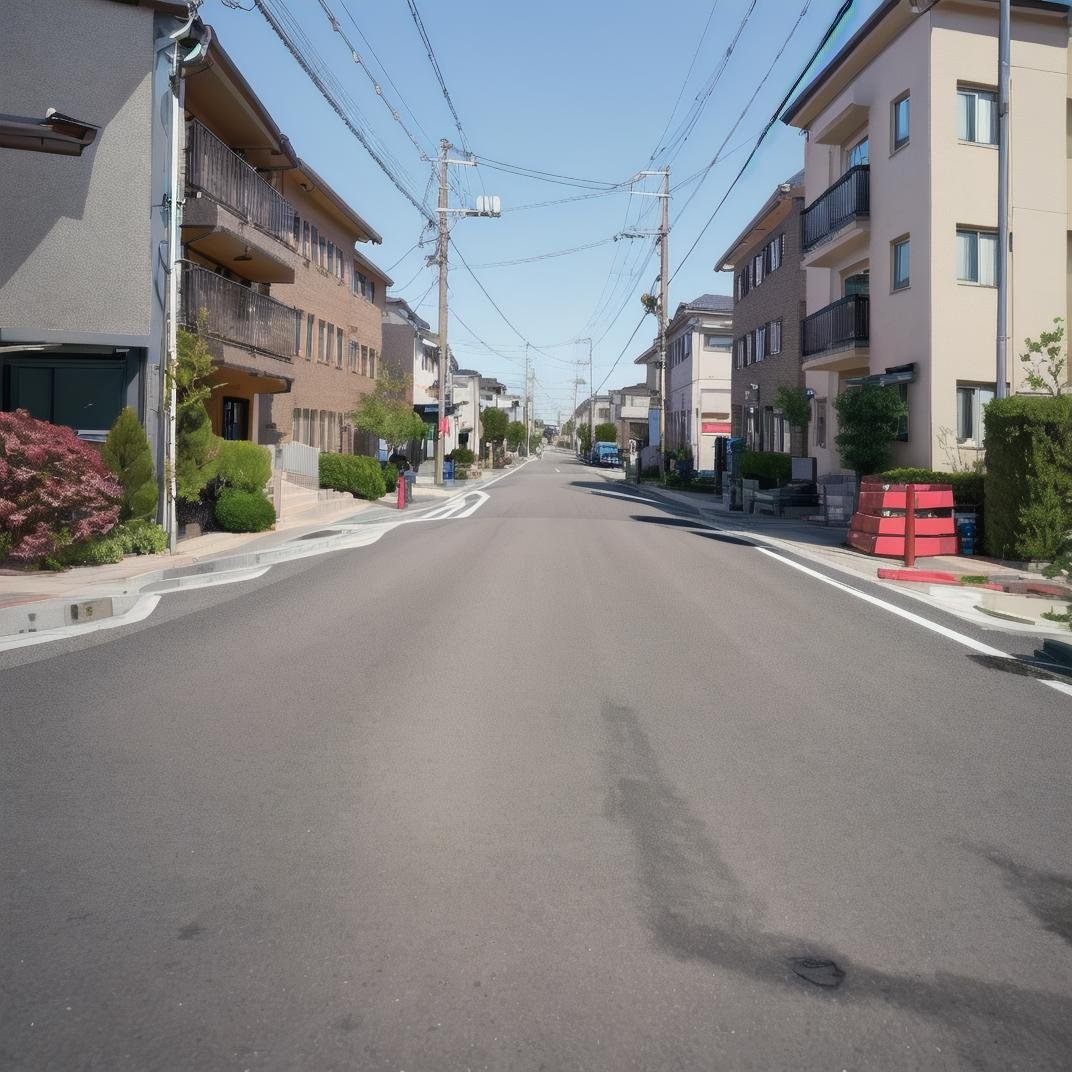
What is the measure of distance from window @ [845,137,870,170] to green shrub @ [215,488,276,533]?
1676cm

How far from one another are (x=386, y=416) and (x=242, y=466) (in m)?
18.8

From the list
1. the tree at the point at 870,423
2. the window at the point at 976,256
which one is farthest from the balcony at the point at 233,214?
the window at the point at 976,256

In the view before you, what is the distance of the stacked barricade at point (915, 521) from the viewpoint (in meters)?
18.2

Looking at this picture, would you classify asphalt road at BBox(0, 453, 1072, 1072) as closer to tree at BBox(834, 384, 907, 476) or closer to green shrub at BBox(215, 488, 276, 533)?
green shrub at BBox(215, 488, 276, 533)

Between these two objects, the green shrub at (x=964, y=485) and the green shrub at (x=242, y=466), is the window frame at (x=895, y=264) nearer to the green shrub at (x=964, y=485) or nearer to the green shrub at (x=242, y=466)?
the green shrub at (x=964, y=485)

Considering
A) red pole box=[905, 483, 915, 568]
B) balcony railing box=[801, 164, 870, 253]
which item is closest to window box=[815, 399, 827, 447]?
balcony railing box=[801, 164, 870, 253]

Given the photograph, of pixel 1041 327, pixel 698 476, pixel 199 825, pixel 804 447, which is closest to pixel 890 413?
pixel 1041 327

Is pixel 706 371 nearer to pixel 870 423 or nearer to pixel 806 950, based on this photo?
pixel 870 423

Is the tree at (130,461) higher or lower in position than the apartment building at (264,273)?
lower

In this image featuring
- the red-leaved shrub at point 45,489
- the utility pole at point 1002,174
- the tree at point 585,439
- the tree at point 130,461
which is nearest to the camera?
the red-leaved shrub at point 45,489

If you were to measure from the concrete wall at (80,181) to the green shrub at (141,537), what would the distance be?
3.52 m

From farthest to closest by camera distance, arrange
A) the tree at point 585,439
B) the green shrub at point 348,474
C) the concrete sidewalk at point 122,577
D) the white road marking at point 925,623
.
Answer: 1. the tree at point 585,439
2. the green shrub at point 348,474
3. the concrete sidewalk at point 122,577
4. the white road marking at point 925,623

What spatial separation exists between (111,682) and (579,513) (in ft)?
71.6

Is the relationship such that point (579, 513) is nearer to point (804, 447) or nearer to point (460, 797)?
point (804, 447)
